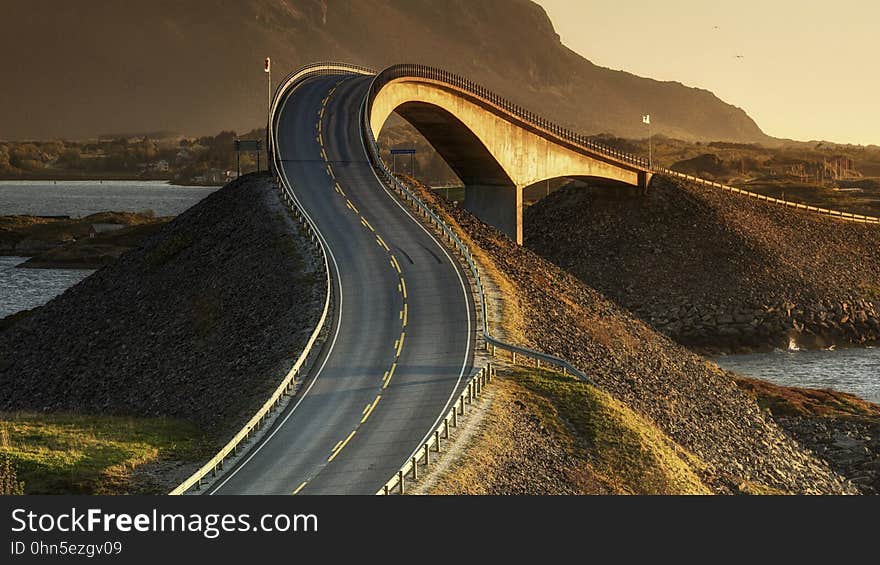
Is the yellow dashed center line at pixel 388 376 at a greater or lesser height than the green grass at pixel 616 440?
greater

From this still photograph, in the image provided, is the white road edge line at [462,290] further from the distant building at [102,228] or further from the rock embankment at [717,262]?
the distant building at [102,228]

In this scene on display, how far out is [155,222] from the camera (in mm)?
185125

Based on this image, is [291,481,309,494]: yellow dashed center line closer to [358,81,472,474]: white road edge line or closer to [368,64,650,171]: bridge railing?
[358,81,472,474]: white road edge line

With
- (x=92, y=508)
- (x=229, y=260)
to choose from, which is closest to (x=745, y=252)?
(x=229, y=260)

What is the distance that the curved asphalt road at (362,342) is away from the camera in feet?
129

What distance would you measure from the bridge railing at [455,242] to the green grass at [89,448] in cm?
1383

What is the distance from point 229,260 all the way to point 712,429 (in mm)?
27460

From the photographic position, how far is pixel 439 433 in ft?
134

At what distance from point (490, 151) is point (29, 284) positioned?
55.6 m

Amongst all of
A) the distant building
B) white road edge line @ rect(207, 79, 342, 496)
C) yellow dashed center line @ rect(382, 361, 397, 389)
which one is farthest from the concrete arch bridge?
the distant building

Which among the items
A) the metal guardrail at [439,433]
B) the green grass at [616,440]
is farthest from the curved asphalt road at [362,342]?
the green grass at [616,440]

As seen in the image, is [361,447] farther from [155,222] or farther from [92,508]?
[155,222]

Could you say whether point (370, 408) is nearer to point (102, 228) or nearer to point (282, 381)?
point (282, 381)

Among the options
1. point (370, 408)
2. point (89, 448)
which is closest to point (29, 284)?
point (370, 408)
